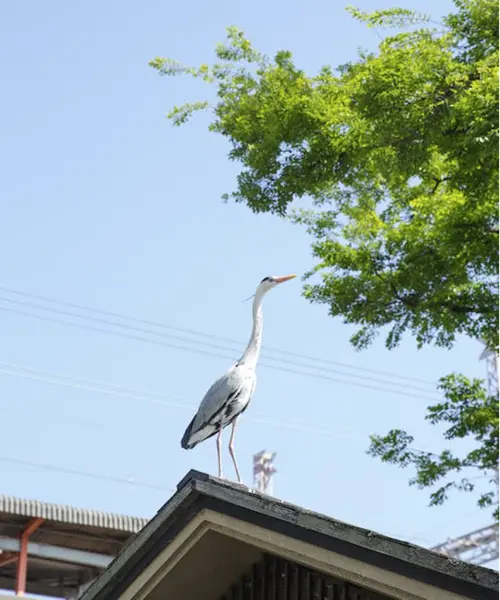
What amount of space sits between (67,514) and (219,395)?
43.6ft

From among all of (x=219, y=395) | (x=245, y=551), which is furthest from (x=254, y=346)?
(x=245, y=551)

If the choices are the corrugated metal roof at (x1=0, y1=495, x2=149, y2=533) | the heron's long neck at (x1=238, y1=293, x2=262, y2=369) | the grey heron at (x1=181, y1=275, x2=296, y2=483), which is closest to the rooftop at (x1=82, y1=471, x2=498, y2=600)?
the grey heron at (x1=181, y1=275, x2=296, y2=483)

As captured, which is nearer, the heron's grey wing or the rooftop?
the rooftop

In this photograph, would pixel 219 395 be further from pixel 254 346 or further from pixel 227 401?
pixel 254 346

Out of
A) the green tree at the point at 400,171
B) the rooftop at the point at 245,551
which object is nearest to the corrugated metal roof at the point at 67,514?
the green tree at the point at 400,171

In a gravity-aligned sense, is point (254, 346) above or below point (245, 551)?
above

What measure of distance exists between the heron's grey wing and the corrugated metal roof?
12218mm

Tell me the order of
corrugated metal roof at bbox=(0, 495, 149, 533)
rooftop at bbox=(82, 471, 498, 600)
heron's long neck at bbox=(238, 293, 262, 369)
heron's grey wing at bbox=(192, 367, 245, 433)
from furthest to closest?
corrugated metal roof at bbox=(0, 495, 149, 533) < heron's long neck at bbox=(238, 293, 262, 369) < heron's grey wing at bbox=(192, 367, 245, 433) < rooftop at bbox=(82, 471, 498, 600)

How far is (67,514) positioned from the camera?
69.2 feet

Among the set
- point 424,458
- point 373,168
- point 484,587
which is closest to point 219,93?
point 373,168

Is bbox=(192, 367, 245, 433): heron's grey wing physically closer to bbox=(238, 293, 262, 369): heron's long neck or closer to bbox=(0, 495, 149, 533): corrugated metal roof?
bbox=(238, 293, 262, 369): heron's long neck

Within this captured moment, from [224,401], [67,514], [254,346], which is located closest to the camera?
[224,401]

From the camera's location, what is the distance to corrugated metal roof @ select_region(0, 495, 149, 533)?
67.8ft

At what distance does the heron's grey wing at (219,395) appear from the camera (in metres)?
8.63
